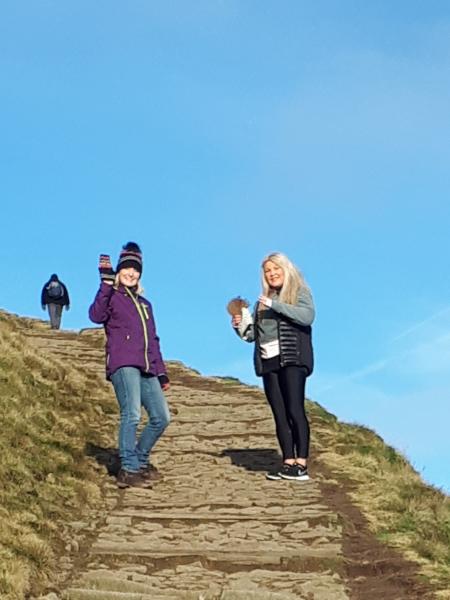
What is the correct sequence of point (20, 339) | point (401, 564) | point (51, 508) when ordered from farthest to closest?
point (20, 339), point (51, 508), point (401, 564)

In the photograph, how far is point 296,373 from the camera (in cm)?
1002

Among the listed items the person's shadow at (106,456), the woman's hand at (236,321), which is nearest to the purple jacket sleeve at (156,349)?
the woman's hand at (236,321)

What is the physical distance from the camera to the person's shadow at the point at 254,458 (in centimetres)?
1134

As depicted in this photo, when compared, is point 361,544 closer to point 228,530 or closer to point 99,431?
point 228,530

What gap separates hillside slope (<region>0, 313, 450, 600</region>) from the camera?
22.7 ft

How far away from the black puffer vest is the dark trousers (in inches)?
798

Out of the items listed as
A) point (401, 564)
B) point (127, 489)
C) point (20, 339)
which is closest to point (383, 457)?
point (127, 489)

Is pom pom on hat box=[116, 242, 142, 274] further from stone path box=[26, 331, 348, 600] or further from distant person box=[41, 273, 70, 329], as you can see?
distant person box=[41, 273, 70, 329]

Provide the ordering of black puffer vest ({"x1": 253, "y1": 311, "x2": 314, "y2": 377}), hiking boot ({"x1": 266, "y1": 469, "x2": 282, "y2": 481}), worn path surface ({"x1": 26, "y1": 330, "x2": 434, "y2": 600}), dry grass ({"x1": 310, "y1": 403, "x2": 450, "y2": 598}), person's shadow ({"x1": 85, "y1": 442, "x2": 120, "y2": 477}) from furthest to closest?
1. person's shadow ({"x1": 85, "y1": 442, "x2": 120, "y2": 477})
2. hiking boot ({"x1": 266, "y1": 469, "x2": 282, "y2": 481})
3. black puffer vest ({"x1": 253, "y1": 311, "x2": 314, "y2": 377})
4. dry grass ({"x1": 310, "y1": 403, "x2": 450, "y2": 598})
5. worn path surface ({"x1": 26, "y1": 330, "x2": 434, "y2": 600})

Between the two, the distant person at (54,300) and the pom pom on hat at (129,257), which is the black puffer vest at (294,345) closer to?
the pom pom on hat at (129,257)

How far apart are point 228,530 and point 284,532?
519 mm

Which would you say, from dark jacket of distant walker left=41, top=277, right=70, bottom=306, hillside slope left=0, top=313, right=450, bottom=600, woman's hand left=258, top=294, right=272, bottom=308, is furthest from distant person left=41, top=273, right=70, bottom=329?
woman's hand left=258, top=294, right=272, bottom=308

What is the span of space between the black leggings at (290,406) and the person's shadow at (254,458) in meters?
1.12

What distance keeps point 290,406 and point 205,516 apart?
6.08ft
